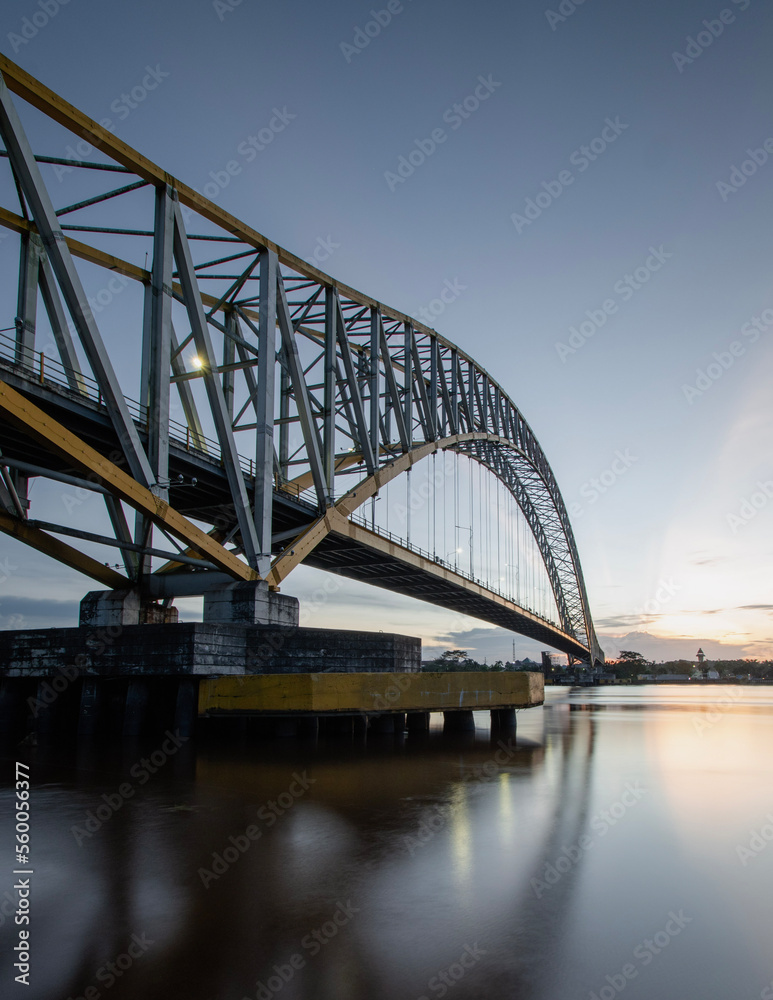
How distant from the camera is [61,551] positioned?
22406mm

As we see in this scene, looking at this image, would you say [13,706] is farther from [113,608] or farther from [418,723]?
[418,723]

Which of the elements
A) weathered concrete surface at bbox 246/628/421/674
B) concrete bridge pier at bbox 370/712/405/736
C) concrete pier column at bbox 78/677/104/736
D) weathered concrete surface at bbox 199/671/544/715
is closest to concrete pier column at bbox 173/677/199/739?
weathered concrete surface at bbox 199/671/544/715

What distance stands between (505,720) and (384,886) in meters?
19.6

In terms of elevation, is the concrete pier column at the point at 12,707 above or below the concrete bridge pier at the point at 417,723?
above

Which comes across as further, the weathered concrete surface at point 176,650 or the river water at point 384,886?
the weathered concrete surface at point 176,650

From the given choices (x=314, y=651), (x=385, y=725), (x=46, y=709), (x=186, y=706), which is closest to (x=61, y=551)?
(x=46, y=709)

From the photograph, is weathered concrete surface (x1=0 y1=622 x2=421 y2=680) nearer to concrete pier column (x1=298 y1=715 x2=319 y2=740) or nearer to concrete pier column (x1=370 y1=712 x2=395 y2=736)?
concrete pier column (x1=298 y1=715 x2=319 y2=740)

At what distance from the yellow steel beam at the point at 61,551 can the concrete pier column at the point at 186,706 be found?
687cm

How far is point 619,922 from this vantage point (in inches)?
230

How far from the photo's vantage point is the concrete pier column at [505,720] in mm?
24884

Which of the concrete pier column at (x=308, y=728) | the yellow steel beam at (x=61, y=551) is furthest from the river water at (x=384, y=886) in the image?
the yellow steel beam at (x=61, y=551)

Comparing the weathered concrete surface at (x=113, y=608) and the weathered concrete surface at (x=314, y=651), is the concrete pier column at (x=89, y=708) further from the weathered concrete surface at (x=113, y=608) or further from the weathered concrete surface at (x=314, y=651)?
the weathered concrete surface at (x=113, y=608)

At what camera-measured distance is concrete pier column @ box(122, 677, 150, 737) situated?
1827 cm

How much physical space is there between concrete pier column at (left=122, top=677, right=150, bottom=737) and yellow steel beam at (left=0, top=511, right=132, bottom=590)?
234 inches
